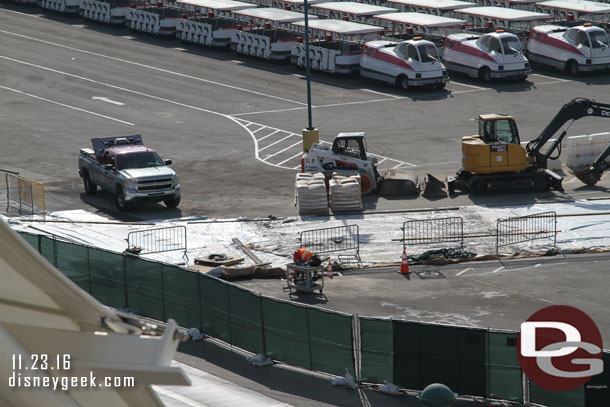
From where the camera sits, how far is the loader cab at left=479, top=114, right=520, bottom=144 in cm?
3006

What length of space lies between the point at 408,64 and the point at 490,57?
175 inches

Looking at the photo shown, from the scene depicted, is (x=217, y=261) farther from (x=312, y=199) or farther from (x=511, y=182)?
(x=511, y=182)

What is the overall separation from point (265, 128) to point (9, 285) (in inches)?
1398

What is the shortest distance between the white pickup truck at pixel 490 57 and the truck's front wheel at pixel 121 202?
75.8 feet

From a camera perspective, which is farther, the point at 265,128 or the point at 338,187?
the point at 265,128

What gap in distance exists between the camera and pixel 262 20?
5441cm

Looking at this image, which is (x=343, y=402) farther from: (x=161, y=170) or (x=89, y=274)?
(x=161, y=170)

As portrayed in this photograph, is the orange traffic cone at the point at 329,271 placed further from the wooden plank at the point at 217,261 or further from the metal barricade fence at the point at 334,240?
the wooden plank at the point at 217,261

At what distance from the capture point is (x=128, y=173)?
95.5 feet

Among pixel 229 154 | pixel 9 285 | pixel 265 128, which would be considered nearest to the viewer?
pixel 9 285

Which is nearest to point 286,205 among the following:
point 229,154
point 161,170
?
point 161,170

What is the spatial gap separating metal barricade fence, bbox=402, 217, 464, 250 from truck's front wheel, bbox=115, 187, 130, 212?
8560 millimetres

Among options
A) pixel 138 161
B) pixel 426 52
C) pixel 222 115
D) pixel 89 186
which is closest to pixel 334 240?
pixel 138 161

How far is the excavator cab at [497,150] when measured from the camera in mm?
30062
